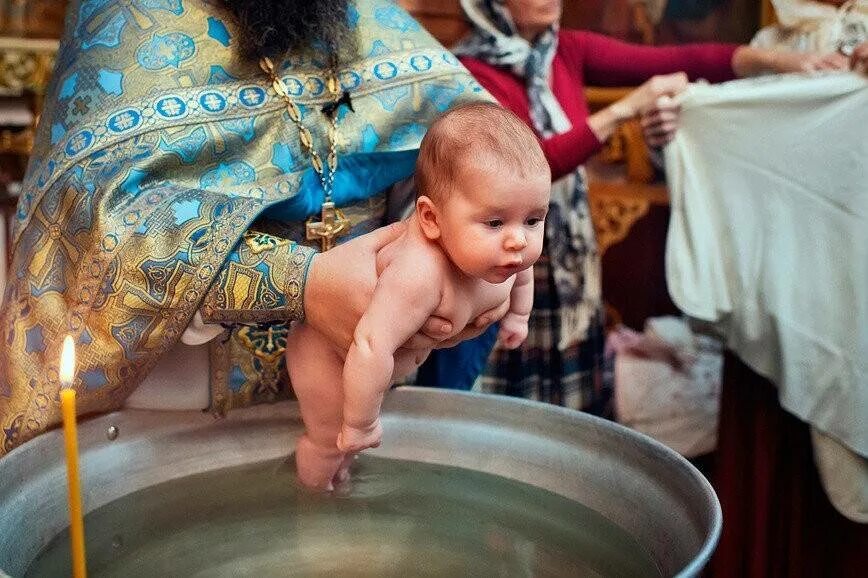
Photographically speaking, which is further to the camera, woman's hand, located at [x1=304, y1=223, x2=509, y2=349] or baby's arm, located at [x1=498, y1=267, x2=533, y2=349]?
baby's arm, located at [x1=498, y1=267, x2=533, y2=349]

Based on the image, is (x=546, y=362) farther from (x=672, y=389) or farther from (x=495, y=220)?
(x=495, y=220)

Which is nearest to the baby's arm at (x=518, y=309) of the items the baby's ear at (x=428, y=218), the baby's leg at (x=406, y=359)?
the baby's leg at (x=406, y=359)

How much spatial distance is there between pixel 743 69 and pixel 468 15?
2.04 feet

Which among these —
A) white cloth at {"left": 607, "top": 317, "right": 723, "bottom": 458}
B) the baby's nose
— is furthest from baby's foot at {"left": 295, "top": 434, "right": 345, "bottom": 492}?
white cloth at {"left": 607, "top": 317, "right": 723, "bottom": 458}

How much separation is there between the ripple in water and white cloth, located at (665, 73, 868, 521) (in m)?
0.94

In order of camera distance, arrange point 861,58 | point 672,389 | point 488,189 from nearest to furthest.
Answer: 1. point 488,189
2. point 861,58
3. point 672,389

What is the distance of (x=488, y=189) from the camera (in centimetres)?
90

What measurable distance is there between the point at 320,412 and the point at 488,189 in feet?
1.21

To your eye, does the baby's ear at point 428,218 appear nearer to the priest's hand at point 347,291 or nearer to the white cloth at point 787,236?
the priest's hand at point 347,291

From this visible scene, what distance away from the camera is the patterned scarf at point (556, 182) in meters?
2.17

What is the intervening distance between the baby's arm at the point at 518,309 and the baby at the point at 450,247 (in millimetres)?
68

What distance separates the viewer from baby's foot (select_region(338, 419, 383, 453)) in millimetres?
982

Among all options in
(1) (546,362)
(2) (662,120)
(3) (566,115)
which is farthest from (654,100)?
(1) (546,362)

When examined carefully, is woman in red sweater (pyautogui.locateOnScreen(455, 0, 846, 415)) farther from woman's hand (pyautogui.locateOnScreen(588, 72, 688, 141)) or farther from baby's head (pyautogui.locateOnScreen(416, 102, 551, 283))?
baby's head (pyautogui.locateOnScreen(416, 102, 551, 283))
